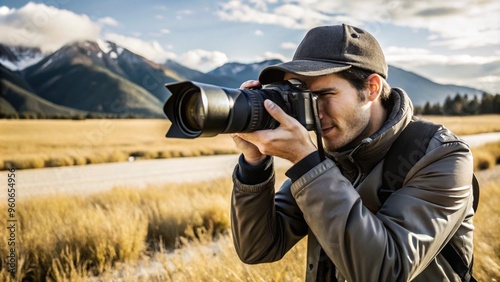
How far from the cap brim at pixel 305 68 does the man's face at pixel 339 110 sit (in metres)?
0.05

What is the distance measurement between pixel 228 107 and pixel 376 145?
62 cm

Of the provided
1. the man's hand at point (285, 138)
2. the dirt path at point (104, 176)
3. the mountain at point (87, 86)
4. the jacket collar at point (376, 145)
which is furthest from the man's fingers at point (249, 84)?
the mountain at point (87, 86)

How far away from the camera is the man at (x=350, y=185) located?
1371 mm

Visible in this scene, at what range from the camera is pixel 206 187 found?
25.5ft

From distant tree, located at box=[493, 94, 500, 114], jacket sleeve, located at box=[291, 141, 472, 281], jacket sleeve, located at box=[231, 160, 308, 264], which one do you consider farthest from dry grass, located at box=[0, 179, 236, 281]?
distant tree, located at box=[493, 94, 500, 114]

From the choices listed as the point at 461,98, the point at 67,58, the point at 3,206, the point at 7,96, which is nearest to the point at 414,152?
the point at 3,206

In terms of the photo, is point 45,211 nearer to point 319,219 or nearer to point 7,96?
point 319,219

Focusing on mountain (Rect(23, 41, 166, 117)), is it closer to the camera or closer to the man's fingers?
the man's fingers

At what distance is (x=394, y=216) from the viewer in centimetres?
144

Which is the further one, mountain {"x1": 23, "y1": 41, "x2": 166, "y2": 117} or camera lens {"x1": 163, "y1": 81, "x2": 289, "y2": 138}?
mountain {"x1": 23, "y1": 41, "x2": 166, "y2": 117}

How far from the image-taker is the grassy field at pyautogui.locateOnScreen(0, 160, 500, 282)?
3.05 m

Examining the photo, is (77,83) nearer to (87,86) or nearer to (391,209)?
(87,86)

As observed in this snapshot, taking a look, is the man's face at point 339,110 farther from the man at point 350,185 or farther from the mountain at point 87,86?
the mountain at point 87,86

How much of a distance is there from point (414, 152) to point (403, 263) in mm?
445
